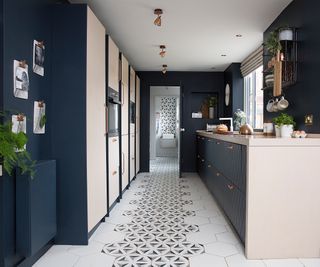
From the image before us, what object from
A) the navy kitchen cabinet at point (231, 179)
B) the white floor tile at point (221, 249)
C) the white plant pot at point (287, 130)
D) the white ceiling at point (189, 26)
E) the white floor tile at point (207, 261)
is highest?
the white ceiling at point (189, 26)

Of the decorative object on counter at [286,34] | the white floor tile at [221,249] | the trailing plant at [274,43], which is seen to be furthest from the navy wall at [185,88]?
the white floor tile at [221,249]

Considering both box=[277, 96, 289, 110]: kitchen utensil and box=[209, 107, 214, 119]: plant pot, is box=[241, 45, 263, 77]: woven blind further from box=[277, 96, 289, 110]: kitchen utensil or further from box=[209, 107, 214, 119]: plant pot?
box=[277, 96, 289, 110]: kitchen utensil

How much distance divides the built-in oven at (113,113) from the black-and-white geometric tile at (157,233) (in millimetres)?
1015

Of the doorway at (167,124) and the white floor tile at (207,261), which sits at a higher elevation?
the doorway at (167,124)

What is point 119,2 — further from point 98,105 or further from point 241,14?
point 241,14

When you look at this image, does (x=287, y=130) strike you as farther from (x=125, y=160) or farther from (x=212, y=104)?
(x=212, y=104)

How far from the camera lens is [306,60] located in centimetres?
262

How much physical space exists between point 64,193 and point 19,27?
1348 mm

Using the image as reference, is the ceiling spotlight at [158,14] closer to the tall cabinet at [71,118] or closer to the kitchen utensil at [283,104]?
the tall cabinet at [71,118]

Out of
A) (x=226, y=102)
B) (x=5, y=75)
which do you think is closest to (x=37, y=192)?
(x=5, y=75)

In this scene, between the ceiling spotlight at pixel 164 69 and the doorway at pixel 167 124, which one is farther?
the doorway at pixel 167 124

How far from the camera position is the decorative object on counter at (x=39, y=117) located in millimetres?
2148

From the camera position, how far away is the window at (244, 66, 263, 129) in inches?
195

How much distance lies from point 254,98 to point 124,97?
2523 millimetres
